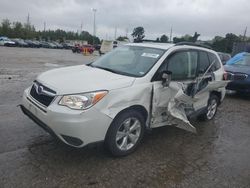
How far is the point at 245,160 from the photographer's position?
177 inches

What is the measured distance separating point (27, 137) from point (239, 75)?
299 inches

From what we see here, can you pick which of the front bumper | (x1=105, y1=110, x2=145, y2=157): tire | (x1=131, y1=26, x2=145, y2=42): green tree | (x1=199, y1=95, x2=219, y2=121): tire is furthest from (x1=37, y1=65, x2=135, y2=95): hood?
(x1=199, y1=95, x2=219, y2=121): tire

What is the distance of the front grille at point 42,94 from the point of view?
376cm

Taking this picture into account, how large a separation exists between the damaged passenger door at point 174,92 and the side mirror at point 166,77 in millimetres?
16

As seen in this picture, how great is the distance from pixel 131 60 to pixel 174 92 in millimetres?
929

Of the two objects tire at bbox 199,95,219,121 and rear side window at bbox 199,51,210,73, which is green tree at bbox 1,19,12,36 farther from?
rear side window at bbox 199,51,210,73

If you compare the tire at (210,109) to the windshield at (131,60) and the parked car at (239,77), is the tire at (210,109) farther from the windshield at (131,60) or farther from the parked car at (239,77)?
the parked car at (239,77)

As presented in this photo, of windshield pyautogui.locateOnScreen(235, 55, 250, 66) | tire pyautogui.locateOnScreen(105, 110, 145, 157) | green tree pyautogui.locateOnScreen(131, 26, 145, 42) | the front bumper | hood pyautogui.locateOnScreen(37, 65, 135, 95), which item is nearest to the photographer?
the front bumper

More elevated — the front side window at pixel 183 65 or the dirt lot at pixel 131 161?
the front side window at pixel 183 65

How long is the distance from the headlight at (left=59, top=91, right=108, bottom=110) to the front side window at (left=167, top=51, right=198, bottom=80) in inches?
64.4

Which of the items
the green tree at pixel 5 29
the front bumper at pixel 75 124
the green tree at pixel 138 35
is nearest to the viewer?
the front bumper at pixel 75 124

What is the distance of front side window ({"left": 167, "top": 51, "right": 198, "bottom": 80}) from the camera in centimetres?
480

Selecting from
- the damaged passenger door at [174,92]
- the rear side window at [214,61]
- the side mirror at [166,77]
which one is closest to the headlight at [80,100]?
the damaged passenger door at [174,92]

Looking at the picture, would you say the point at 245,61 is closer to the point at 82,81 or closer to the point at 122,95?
the point at 122,95
